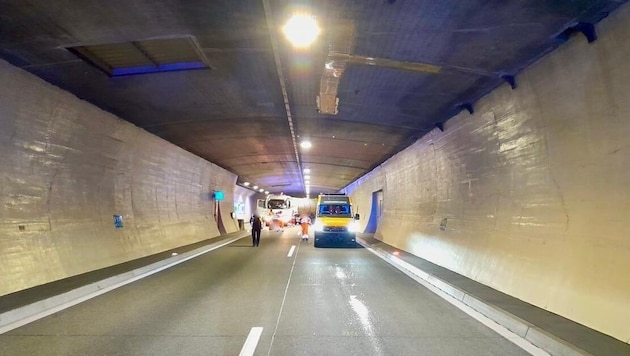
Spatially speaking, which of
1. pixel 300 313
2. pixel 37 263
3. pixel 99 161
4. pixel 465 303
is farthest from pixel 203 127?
pixel 465 303

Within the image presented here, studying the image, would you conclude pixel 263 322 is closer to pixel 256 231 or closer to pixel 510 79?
pixel 510 79

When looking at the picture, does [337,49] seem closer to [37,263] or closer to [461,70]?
[461,70]

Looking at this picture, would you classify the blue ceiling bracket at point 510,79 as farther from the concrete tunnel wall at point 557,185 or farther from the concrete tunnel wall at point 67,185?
the concrete tunnel wall at point 67,185

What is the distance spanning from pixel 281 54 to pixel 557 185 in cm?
576

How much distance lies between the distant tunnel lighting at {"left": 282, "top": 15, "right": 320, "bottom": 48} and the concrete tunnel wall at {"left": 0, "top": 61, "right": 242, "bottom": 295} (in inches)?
221

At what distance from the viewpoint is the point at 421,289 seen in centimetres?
1084

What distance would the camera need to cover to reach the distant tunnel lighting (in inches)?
291

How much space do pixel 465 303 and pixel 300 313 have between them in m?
3.49

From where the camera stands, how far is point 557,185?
7.71m

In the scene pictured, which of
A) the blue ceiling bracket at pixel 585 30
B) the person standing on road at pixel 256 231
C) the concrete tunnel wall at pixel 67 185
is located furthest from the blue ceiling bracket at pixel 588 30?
the person standing on road at pixel 256 231

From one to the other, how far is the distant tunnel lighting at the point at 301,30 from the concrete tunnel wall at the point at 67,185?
5.62 metres

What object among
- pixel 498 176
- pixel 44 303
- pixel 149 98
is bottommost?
pixel 44 303

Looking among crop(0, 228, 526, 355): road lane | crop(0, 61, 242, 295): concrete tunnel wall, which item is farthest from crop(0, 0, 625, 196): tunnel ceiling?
crop(0, 228, 526, 355): road lane

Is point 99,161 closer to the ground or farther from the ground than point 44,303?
farther from the ground
